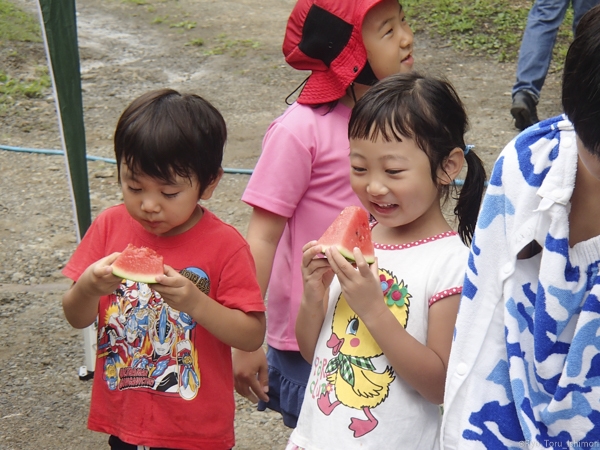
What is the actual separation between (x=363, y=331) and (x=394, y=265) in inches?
7.9

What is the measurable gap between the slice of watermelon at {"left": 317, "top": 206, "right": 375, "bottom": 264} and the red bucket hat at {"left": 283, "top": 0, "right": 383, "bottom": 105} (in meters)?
0.54

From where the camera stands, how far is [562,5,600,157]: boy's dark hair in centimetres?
161

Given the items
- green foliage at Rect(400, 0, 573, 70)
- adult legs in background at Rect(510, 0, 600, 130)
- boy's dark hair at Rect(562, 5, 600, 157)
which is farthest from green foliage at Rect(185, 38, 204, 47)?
boy's dark hair at Rect(562, 5, 600, 157)

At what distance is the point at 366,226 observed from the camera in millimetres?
2445

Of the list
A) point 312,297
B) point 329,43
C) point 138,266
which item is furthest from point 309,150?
point 138,266

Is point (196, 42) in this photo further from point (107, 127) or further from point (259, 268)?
point (259, 268)

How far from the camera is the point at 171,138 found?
2545 millimetres

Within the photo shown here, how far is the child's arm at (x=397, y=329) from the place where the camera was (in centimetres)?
220

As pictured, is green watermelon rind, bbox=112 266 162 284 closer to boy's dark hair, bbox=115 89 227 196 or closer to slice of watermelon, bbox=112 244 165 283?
slice of watermelon, bbox=112 244 165 283

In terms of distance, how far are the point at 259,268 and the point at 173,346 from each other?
411 millimetres

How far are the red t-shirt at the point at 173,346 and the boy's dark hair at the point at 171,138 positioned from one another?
0.20 meters

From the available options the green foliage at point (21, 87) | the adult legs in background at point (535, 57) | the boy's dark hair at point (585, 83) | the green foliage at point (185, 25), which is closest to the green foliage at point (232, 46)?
the green foliage at point (185, 25)

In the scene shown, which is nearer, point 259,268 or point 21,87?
point 259,268

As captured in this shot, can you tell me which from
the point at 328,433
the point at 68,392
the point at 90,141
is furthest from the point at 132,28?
the point at 328,433
